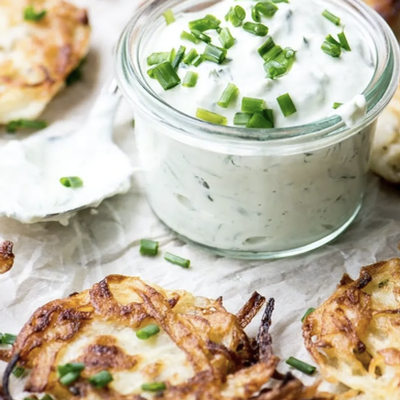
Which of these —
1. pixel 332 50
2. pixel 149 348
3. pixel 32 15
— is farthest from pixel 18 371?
pixel 32 15

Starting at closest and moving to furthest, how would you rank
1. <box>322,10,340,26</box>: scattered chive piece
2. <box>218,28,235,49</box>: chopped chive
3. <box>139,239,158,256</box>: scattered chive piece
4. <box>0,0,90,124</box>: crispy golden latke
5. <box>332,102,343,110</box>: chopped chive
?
<box>332,102,343,110</box>: chopped chive < <box>218,28,235,49</box>: chopped chive < <box>322,10,340,26</box>: scattered chive piece < <box>139,239,158,256</box>: scattered chive piece < <box>0,0,90,124</box>: crispy golden latke

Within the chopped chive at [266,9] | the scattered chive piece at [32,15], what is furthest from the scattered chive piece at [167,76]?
the scattered chive piece at [32,15]

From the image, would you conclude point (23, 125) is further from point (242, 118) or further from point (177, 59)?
Answer: point (242, 118)

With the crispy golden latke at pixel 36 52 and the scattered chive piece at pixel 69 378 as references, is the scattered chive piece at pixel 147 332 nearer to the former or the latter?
the scattered chive piece at pixel 69 378

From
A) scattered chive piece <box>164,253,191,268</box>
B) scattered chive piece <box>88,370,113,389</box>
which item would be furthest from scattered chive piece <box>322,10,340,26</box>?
scattered chive piece <box>88,370,113,389</box>

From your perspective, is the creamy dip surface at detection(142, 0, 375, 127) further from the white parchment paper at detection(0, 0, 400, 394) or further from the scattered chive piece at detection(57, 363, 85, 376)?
the scattered chive piece at detection(57, 363, 85, 376)

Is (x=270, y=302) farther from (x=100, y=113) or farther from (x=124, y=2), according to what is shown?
(x=124, y=2)
